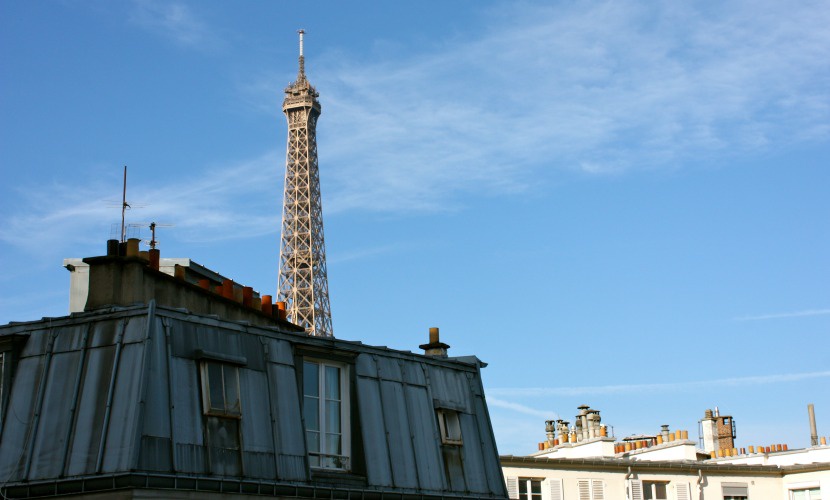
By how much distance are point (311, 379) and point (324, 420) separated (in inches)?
24.1

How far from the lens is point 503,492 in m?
19.3

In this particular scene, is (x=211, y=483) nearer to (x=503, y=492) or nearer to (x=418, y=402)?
(x=418, y=402)

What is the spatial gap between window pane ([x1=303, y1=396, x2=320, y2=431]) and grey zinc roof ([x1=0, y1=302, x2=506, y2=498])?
0.38 m

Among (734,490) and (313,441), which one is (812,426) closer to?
(734,490)

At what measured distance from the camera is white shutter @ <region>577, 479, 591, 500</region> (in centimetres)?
3969

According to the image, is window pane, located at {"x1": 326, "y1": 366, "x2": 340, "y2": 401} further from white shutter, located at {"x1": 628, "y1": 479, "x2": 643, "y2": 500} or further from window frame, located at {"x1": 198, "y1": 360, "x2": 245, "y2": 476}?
white shutter, located at {"x1": 628, "y1": 479, "x2": 643, "y2": 500}

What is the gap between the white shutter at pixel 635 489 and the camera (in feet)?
134

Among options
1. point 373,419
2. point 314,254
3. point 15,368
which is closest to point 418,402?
point 373,419

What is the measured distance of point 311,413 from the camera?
56.9 ft

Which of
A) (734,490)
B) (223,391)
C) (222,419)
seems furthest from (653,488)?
(222,419)

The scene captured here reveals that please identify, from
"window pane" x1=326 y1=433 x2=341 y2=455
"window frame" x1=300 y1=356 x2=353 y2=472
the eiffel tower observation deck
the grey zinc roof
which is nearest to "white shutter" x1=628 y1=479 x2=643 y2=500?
the grey zinc roof

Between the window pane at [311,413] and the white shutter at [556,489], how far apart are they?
22819 mm

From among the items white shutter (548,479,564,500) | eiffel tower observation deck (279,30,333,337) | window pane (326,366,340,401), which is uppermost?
eiffel tower observation deck (279,30,333,337)

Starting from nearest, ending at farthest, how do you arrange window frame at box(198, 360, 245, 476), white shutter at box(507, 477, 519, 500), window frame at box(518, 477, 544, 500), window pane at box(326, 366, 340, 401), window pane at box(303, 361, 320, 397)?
window frame at box(198, 360, 245, 476) → window pane at box(303, 361, 320, 397) → window pane at box(326, 366, 340, 401) → white shutter at box(507, 477, 519, 500) → window frame at box(518, 477, 544, 500)
